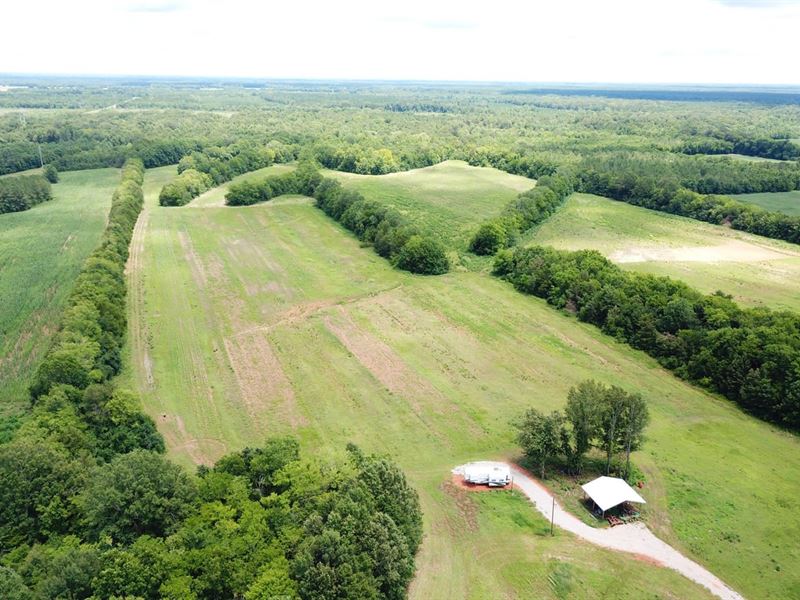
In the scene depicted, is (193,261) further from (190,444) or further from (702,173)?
(702,173)

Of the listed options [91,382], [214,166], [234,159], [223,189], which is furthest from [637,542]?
[234,159]

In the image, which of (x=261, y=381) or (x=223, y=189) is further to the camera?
(x=223, y=189)

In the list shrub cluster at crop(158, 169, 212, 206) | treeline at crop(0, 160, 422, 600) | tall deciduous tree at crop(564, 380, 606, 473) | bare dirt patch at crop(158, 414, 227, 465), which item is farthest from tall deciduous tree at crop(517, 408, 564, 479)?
shrub cluster at crop(158, 169, 212, 206)

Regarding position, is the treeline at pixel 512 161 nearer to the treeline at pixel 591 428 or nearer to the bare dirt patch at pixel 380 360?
the bare dirt patch at pixel 380 360

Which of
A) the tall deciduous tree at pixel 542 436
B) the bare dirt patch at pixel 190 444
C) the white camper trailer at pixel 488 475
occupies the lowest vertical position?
the bare dirt patch at pixel 190 444

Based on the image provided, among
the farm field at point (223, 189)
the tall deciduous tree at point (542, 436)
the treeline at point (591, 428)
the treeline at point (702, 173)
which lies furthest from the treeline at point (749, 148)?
the tall deciduous tree at point (542, 436)

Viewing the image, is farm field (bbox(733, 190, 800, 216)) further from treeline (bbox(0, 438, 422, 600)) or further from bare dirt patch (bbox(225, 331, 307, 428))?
treeline (bbox(0, 438, 422, 600))
